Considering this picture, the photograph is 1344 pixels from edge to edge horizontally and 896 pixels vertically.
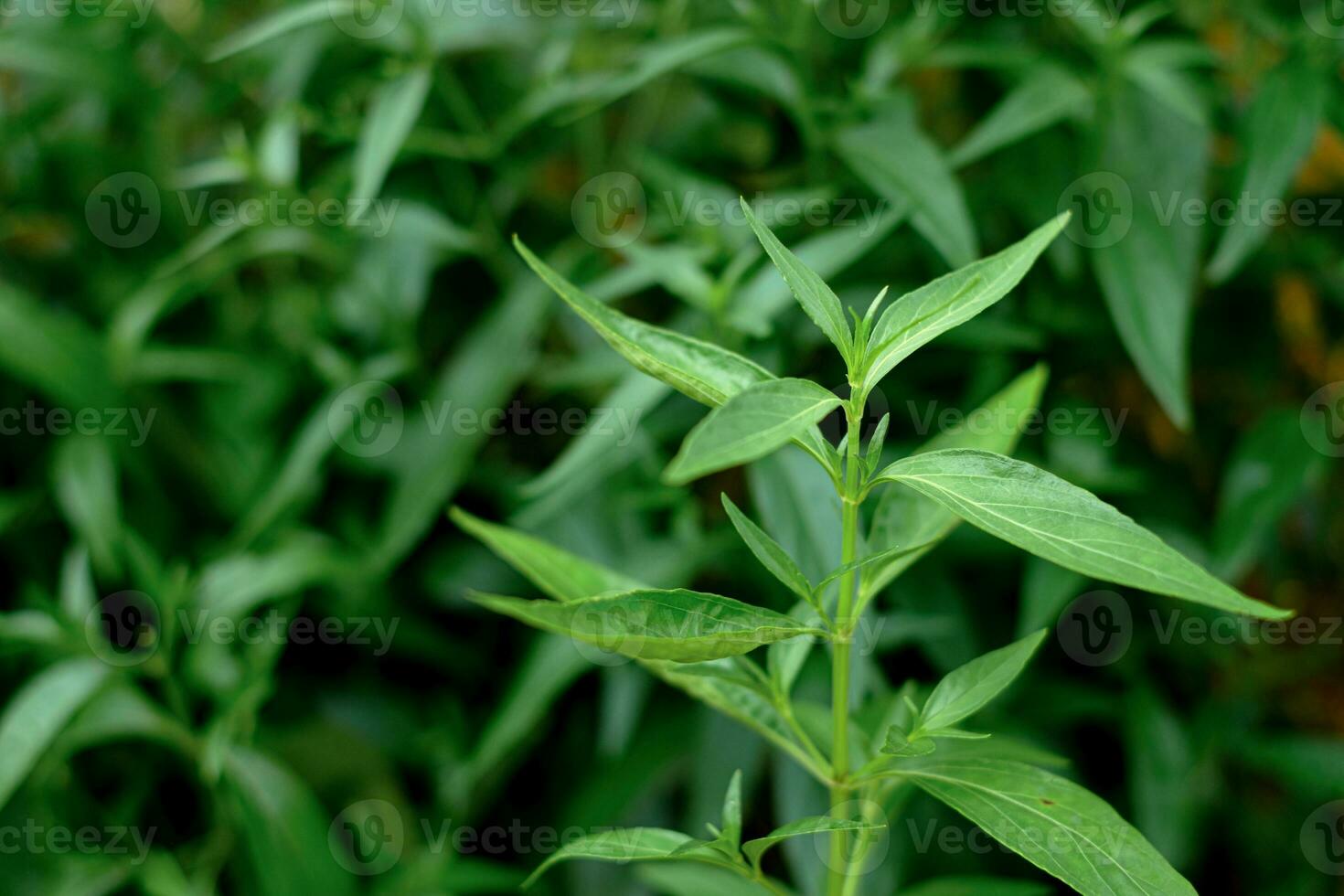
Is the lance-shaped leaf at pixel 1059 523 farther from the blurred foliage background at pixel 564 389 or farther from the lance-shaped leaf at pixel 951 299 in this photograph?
the blurred foliage background at pixel 564 389

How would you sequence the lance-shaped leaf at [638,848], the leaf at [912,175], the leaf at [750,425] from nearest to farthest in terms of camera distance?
the leaf at [750,425] < the lance-shaped leaf at [638,848] < the leaf at [912,175]

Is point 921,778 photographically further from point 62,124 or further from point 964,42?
point 62,124

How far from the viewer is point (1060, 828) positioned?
1.24 ft

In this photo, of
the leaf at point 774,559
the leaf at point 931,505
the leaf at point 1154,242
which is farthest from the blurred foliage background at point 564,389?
the leaf at point 774,559

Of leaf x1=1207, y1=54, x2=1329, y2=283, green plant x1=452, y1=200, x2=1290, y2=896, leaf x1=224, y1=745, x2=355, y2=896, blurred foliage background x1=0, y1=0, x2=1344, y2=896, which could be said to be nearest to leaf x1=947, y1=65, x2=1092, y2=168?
blurred foliage background x1=0, y1=0, x2=1344, y2=896

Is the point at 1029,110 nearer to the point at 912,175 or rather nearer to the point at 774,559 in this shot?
the point at 912,175

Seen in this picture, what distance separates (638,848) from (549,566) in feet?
0.42

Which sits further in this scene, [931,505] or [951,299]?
[931,505]

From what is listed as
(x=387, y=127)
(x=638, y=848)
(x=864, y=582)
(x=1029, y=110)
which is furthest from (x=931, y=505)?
(x=387, y=127)

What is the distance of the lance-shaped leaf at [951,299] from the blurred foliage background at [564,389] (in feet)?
0.76

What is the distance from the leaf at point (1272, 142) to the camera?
683 millimetres

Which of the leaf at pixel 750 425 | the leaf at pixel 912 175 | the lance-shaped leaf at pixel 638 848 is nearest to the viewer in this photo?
the leaf at pixel 750 425

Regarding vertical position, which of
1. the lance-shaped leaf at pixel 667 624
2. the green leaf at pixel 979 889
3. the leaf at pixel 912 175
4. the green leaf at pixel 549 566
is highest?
the leaf at pixel 912 175

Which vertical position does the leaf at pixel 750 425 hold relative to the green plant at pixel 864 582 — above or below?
above
